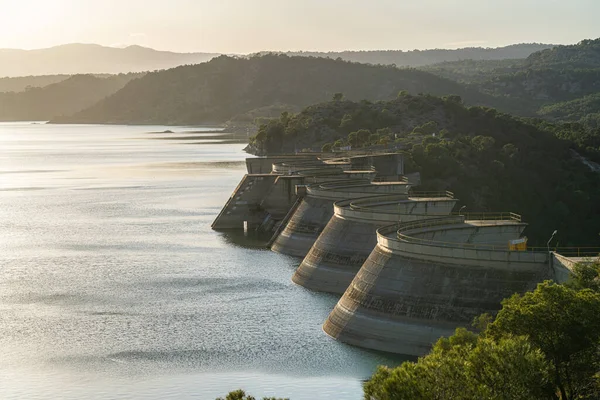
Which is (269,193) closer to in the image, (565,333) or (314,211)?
(314,211)

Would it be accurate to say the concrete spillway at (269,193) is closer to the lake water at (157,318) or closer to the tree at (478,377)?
the lake water at (157,318)

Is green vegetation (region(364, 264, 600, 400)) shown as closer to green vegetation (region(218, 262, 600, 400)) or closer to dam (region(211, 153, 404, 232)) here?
green vegetation (region(218, 262, 600, 400))

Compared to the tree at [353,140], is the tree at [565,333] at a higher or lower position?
higher

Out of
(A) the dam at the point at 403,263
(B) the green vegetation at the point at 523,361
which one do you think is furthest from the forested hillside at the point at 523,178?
(B) the green vegetation at the point at 523,361

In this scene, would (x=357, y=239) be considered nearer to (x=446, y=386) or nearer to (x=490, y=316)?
(x=490, y=316)

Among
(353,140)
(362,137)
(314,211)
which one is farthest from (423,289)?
(353,140)

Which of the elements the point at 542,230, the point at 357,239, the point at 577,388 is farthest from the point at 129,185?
the point at 577,388

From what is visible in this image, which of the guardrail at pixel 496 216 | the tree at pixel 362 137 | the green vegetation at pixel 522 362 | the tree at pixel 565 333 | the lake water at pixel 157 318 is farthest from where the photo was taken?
the tree at pixel 362 137
